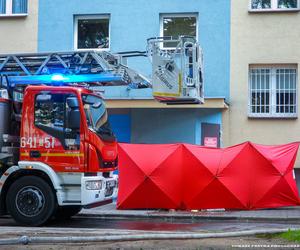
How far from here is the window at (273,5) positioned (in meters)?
18.3

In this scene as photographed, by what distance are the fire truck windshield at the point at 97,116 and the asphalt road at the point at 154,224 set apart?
1.96 m

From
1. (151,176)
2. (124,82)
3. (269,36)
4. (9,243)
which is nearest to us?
(9,243)

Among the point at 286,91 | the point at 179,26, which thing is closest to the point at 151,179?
the point at 286,91

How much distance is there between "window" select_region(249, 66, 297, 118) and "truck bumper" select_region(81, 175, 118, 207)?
6.63m

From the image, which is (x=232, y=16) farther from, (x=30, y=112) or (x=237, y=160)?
(x=30, y=112)

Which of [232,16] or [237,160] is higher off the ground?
[232,16]

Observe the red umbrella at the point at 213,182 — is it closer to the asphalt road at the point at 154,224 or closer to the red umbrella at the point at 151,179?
the red umbrella at the point at 151,179

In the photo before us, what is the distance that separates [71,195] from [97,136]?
52.3 inches

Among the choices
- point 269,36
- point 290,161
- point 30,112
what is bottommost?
point 290,161

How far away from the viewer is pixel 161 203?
15477mm

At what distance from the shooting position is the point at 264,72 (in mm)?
18578

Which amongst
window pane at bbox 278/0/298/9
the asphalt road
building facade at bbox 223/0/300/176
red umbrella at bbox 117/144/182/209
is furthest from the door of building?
the asphalt road

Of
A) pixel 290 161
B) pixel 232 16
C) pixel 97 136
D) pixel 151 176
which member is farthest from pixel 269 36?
pixel 97 136

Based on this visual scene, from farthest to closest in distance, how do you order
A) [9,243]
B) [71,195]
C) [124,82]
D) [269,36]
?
1. [269,36]
2. [124,82]
3. [71,195]
4. [9,243]
